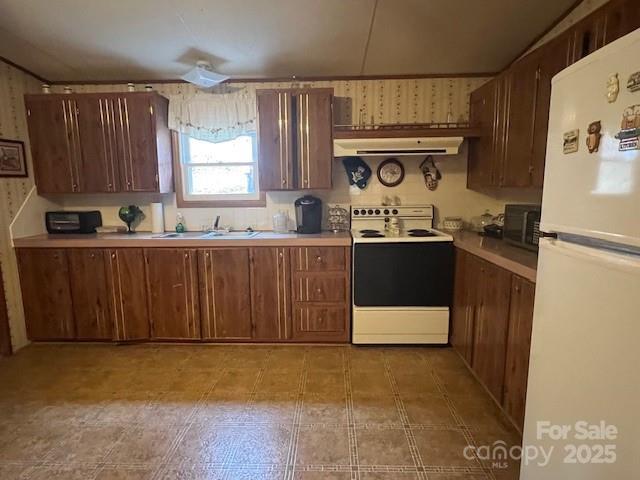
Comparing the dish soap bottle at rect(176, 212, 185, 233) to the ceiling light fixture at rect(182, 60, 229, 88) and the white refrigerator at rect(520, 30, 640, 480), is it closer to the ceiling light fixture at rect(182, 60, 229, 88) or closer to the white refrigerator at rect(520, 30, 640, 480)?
the ceiling light fixture at rect(182, 60, 229, 88)

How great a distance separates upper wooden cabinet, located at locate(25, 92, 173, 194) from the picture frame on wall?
87mm

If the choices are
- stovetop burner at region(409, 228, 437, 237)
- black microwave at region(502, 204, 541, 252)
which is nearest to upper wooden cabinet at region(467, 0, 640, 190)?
black microwave at region(502, 204, 541, 252)

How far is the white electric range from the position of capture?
8.79ft

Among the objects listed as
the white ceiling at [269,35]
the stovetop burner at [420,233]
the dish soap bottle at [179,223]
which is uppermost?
the white ceiling at [269,35]

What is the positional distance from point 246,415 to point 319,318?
3.38 ft

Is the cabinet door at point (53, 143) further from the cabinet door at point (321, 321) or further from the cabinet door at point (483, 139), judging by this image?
the cabinet door at point (483, 139)

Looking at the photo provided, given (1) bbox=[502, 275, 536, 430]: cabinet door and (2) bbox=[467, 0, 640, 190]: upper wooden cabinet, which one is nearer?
(2) bbox=[467, 0, 640, 190]: upper wooden cabinet

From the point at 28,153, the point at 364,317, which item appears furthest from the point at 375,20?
the point at 28,153

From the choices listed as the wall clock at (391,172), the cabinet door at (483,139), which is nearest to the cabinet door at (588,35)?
the cabinet door at (483,139)

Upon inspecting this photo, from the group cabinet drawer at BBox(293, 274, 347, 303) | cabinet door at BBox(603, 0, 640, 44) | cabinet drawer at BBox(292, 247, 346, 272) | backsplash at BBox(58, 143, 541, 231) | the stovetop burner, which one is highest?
cabinet door at BBox(603, 0, 640, 44)

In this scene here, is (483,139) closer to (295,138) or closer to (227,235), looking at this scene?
(295,138)

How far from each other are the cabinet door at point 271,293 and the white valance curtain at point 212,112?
1237 mm

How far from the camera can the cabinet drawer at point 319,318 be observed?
285 cm

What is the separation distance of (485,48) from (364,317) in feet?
7.81
